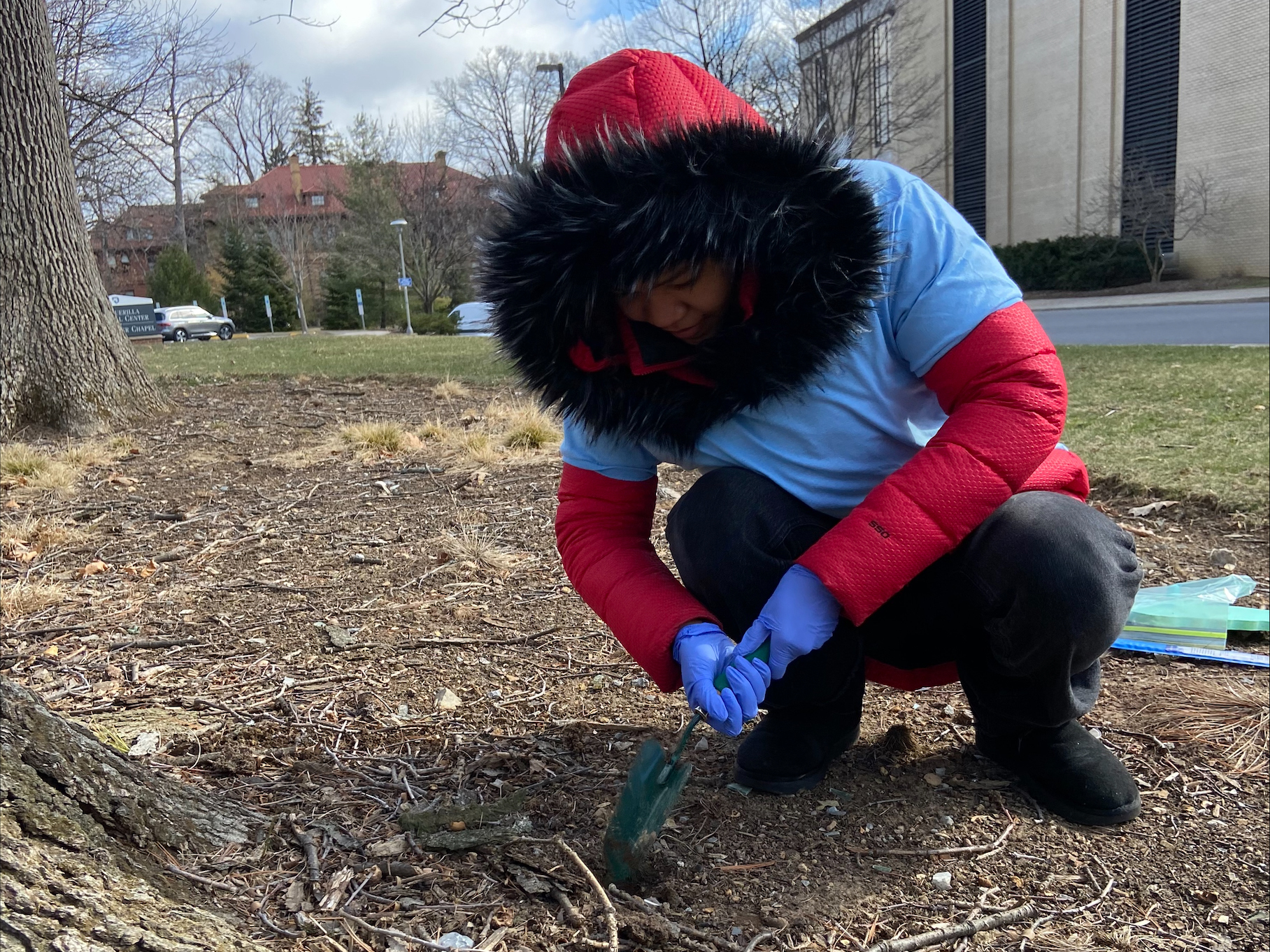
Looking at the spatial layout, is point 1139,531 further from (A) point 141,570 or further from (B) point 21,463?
(B) point 21,463

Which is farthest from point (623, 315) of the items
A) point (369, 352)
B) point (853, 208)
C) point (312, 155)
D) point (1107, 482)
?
point (312, 155)

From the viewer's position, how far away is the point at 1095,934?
4.21 ft

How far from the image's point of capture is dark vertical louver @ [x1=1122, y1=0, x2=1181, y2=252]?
867 inches

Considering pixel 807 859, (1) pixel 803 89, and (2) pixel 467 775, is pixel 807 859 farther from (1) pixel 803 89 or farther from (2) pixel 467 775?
(1) pixel 803 89

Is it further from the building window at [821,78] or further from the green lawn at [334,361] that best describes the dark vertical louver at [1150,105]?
the green lawn at [334,361]

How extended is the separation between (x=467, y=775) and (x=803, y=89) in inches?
661


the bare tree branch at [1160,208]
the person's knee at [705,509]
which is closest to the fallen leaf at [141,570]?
the person's knee at [705,509]

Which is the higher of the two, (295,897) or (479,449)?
(479,449)

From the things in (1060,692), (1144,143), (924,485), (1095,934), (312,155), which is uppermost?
(312,155)

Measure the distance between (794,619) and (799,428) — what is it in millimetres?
355

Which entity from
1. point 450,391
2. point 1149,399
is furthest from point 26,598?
point 1149,399

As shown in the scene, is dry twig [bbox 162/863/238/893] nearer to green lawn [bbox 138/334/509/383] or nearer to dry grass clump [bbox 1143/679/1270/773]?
dry grass clump [bbox 1143/679/1270/773]

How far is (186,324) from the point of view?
28.4 m

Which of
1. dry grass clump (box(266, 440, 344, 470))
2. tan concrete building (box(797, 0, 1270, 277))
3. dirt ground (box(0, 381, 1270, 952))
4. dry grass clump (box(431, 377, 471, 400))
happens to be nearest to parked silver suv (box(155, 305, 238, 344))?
tan concrete building (box(797, 0, 1270, 277))
